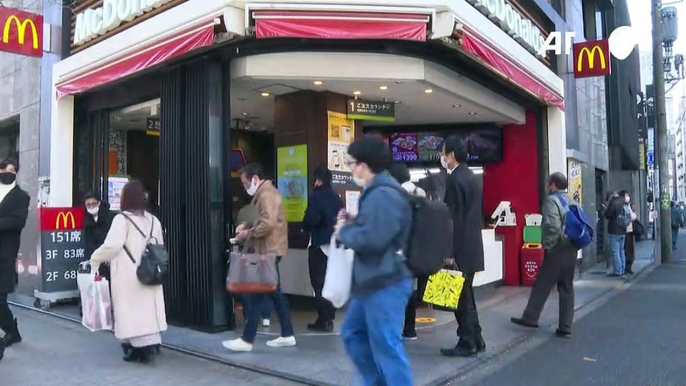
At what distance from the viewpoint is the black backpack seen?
3.60 m

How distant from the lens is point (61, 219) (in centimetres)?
841

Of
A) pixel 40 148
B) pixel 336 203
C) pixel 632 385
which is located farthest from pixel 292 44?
pixel 40 148

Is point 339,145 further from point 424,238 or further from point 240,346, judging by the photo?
point 424,238

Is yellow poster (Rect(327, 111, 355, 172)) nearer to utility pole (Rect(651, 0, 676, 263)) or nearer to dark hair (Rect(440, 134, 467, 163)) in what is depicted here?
dark hair (Rect(440, 134, 467, 163))

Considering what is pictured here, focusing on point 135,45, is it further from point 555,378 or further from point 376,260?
point 555,378

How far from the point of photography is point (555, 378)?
5137mm

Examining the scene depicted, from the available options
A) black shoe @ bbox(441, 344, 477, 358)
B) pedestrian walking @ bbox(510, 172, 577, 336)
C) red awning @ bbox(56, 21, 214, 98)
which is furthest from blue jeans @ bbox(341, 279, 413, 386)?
red awning @ bbox(56, 21, 214, 98)

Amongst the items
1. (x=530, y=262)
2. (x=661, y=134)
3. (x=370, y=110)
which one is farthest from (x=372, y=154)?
(x=661, y=134)

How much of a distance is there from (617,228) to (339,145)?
21.5ft

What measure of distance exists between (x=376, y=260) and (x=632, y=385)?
2.85 metres

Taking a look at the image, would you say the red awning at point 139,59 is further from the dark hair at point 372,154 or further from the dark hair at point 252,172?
the dark hair at point 372,154

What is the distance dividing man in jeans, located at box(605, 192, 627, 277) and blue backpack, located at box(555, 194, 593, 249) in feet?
18.8

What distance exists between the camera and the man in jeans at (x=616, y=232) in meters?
11.8

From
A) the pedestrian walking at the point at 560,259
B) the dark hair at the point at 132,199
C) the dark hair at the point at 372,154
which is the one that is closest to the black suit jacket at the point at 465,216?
the pedestrian walking at the point at 560,259
